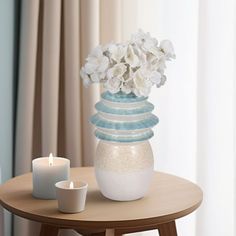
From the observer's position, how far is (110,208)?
1.58m

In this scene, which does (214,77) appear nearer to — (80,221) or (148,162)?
(148,162)

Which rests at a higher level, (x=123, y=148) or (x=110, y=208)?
(x=123, y=148)

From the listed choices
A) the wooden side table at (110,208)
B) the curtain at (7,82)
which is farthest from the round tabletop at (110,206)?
the curtain at (7,82)

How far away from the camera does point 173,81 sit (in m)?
2.15

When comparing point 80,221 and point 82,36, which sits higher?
point 82,36

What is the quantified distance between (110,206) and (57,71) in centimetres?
65

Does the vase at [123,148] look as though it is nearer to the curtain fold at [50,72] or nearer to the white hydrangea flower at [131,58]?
the white hydrangea flower at [131,58]

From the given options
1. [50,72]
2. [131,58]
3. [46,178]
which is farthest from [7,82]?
[131,58]

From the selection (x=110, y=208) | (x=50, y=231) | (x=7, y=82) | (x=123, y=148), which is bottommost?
(x=50, y=231)

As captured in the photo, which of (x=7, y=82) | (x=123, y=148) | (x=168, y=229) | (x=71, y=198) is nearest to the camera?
(x=71, y=198)

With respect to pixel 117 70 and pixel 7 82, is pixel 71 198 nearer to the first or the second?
pixel 117 70

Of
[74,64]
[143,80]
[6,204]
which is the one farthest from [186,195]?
[74,64]

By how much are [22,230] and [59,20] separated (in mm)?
692

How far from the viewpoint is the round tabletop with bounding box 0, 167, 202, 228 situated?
150cm
